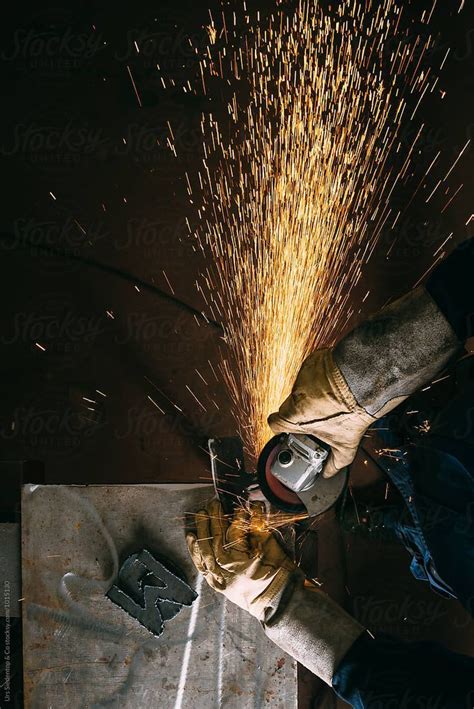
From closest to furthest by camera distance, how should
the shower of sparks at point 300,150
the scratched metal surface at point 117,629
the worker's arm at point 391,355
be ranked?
the worker's arm at point 391,355
the scratched metal surface at point 117,629
the shower of sparks at point 300,150

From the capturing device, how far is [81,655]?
2.35 meters

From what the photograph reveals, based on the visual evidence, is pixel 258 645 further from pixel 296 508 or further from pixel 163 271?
pixel 163 271

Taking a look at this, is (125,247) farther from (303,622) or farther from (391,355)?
(303,622)

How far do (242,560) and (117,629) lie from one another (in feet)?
1.88

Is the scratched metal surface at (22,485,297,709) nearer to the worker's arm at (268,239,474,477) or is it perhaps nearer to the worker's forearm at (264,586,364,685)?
the worker's forearm at (264,586,364,685)

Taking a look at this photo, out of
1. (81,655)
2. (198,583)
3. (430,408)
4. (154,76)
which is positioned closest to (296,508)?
(198,583)

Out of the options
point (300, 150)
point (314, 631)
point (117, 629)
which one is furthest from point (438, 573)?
point (300, 150)

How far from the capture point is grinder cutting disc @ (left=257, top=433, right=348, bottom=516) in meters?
2.22

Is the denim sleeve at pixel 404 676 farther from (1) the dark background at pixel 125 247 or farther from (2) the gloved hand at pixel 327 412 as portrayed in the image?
(1) the dark background at pixel 125 247

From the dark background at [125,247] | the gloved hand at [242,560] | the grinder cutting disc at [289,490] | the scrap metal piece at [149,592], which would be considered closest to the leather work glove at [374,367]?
the grinder cutting disc at [289,490]

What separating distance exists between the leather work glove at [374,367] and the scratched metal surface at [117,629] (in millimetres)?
609

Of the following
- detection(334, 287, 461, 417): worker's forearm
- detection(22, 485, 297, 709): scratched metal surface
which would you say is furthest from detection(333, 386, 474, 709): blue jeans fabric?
detection(22, 485, 297, 709): scratched metal surface

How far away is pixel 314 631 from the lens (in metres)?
2.20

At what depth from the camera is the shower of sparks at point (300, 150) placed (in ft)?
11.4
